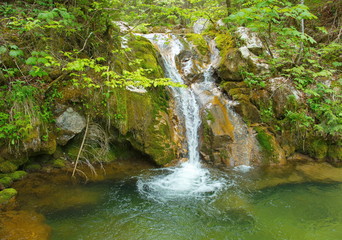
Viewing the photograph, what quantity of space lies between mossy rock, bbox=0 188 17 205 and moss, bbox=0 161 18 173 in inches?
29.5

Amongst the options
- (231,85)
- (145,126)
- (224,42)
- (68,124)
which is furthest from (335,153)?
(68,124)

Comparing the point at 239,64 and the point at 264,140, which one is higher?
the point at 239,64

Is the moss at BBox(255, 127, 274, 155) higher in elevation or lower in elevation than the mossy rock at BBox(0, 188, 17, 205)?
higher

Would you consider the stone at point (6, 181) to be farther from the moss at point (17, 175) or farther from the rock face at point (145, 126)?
the rock face at point (145, 126)

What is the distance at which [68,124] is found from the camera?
18.9 feet

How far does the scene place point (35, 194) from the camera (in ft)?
15.3

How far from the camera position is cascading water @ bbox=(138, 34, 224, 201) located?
5242 mm

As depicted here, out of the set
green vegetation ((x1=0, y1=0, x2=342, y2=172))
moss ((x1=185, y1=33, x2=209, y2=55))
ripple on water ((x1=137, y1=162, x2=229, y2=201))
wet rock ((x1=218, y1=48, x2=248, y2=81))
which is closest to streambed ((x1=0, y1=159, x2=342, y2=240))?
ripple on water ((x1=137, y1=162, x2=229, y2=201))

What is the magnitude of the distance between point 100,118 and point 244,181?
439 cm

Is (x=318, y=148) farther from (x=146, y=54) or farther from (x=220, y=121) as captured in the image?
(x=146, y=54)

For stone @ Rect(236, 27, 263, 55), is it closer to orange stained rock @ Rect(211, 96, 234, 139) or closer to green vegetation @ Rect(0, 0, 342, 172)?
green vegetation @ Rect(0, 0, 342, 172)

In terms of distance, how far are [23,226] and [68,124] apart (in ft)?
8.91

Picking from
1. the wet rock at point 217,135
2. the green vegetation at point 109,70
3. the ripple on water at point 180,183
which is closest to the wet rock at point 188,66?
the green vegetation at point 109,70

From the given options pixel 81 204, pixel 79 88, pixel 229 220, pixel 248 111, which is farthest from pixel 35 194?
pixel 248 111
